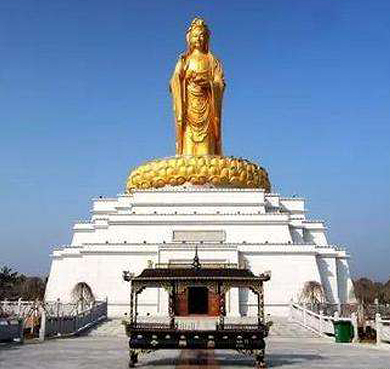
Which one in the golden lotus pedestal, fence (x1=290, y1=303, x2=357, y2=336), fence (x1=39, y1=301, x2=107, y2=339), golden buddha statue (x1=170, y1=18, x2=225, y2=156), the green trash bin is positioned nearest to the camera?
the green trash bin

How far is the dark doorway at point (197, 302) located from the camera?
24109mm

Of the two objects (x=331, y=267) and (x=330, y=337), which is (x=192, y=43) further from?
(x=330, y=337)

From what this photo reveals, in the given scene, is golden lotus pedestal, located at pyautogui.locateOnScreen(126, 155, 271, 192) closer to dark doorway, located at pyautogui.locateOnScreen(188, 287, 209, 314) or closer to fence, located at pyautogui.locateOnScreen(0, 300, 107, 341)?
dark doorway, located at pyautogui.locateOnScreen(188, 287, 209, 314)

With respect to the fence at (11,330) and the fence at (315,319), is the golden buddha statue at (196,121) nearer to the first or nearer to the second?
the fence at (315,319)

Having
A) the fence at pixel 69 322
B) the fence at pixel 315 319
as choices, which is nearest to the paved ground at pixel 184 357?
the fence at pixel 69 322

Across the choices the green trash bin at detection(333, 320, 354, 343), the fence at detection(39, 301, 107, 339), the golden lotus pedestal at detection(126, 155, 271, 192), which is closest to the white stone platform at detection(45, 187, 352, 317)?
the golden lotus pedestal at detection(126, 155, 271, 192)

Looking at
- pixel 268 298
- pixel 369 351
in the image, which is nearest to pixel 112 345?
pixel 369 351

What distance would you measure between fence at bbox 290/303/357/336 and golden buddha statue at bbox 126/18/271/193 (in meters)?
10.1

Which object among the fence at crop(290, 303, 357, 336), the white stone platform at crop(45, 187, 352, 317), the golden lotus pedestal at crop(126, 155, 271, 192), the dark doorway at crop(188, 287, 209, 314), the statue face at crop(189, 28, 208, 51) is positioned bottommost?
the fence at crop(290, 303, 357, 336)

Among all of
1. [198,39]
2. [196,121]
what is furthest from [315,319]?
[198,39]

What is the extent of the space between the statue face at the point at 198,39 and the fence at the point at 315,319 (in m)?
18.5

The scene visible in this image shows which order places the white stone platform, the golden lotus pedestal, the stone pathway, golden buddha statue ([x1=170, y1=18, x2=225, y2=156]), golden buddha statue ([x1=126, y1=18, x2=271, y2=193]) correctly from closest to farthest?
the stone pathway, the white stone platform, the golden lotus pedestal, golden buddha statue ([x1=126, y1=18, x2=271, y2=193]), golden buddha statue ([x1=170, y1=18, x2=225, y2=156])

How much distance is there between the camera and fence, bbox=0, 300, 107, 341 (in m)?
18.7

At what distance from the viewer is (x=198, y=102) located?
36.2 metres
